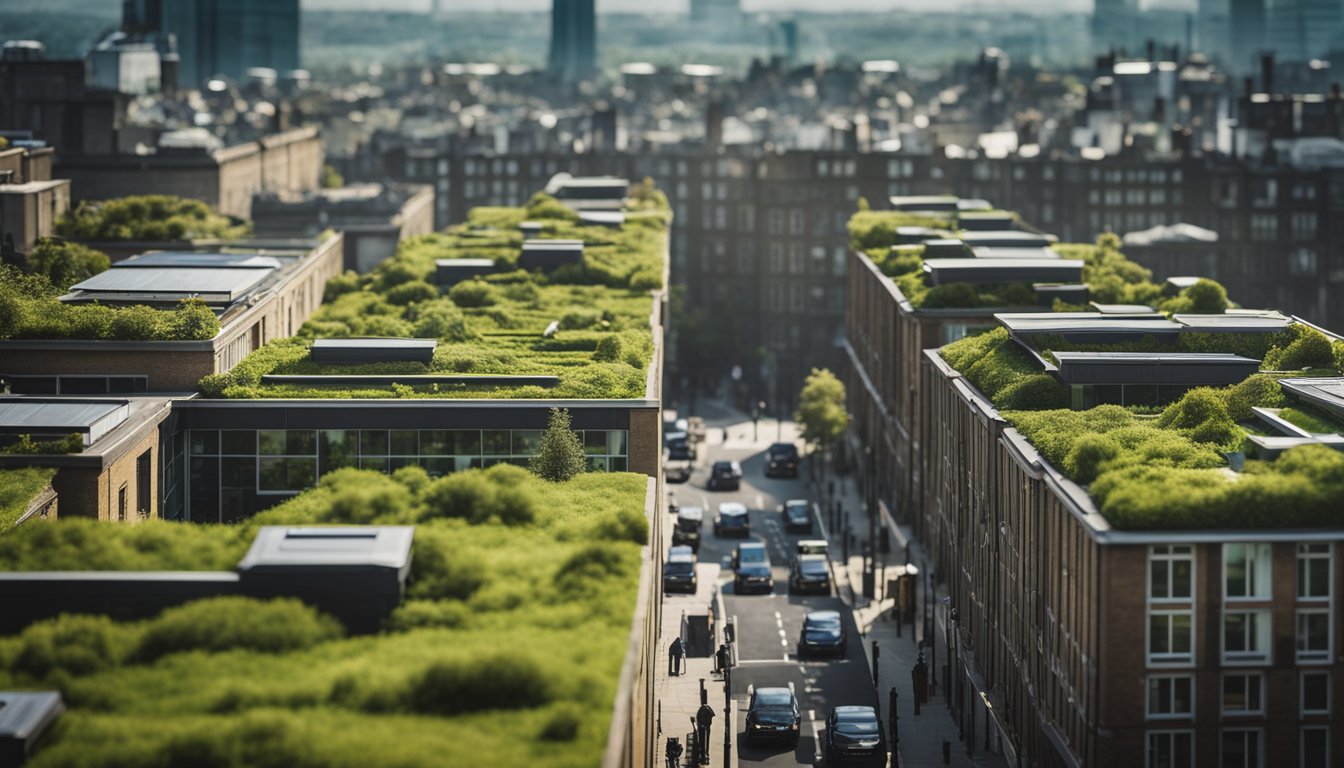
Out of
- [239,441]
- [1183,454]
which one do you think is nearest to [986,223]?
[239,441]

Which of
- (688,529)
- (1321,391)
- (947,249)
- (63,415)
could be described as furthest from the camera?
(947,249)

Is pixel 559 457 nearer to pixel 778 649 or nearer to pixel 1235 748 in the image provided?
pixel 1235 748

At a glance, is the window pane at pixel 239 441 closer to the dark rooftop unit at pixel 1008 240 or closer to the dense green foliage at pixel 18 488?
the dense green foliage at pixel 18 488

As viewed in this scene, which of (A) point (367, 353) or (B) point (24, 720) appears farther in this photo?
(A) point (367, 353)

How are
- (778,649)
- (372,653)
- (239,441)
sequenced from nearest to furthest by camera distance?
(372,653) → (239,441) → (778,649)

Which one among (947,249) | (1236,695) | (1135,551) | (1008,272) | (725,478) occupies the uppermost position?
(947,249)
